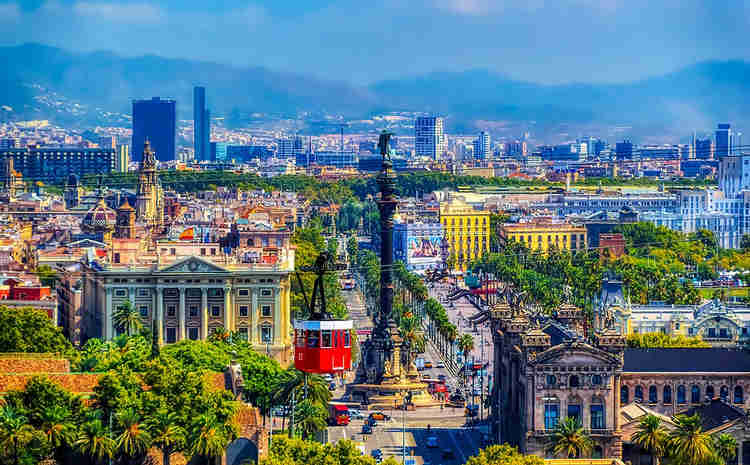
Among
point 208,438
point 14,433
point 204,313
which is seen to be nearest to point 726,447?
point 208,438

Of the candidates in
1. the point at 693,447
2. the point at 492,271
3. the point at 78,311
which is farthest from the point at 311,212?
the point at 693,447

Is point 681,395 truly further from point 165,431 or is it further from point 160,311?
point 160,311

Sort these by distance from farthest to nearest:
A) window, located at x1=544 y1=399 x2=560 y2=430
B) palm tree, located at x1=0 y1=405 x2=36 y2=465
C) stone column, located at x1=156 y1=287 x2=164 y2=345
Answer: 1. stone column, located at x1=156 y1=287 x2=164 y2=345
2. window, located at x1=544 y1=399 x2=560 y2=430
3. palm tree, located at x1=0 y1=405 x2=36 y2=465

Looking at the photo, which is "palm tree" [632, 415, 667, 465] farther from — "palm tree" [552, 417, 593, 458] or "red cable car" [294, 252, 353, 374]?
"red cable car" [294, 252, 353, 374]

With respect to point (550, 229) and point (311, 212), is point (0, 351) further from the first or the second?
point (311, 212)

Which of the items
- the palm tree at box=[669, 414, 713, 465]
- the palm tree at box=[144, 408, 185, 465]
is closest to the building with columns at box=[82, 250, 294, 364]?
the palm tree at box=[669, 414, 713, 465]

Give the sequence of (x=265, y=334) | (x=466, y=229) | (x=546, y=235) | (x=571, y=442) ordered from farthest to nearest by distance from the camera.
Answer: (x=466, y=229) < (x=546, y=235) < (x=265, y=334) < (x=571, y=442)

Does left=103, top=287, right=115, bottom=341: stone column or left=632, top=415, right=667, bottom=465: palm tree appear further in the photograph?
left=103, top=287, right=115, bottom=341: stone column
